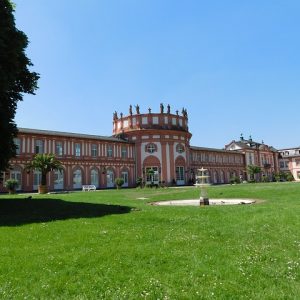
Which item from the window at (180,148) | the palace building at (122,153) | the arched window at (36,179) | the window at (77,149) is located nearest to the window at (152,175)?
the palace building at (122,153)

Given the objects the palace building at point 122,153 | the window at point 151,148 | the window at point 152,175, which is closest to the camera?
the palace building at point 122,153

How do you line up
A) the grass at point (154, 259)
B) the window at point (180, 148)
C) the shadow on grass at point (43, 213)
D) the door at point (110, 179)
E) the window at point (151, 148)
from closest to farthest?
the grass at point (154, 259), the shadow on grass at point (43, 213), the door at point (110, 179), the window at point (151, 148), the window at point (180, 148)

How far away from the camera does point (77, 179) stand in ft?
167

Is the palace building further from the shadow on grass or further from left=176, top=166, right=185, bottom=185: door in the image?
the shadow on grass

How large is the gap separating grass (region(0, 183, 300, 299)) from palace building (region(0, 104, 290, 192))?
120 feet

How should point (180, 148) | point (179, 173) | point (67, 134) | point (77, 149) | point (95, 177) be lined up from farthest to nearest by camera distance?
point (180, 148) → point (179, 173) → point (95, 177) → point (67, 134) → point (77, 149)

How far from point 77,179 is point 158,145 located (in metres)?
14.4

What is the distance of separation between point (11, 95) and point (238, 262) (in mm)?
14320

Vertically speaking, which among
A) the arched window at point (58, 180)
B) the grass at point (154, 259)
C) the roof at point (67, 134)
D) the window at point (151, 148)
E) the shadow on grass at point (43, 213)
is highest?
the roof at point (67, 134)

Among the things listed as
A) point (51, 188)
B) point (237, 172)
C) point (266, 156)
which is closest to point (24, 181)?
point (51, 188)

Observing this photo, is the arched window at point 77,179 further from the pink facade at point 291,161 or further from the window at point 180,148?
the pink facade at point 291,161

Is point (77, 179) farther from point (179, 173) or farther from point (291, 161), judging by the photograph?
point (291, 161)

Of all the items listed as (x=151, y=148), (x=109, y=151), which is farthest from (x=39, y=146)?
(x=151, y=148)

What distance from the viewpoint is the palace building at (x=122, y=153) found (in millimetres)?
47094
